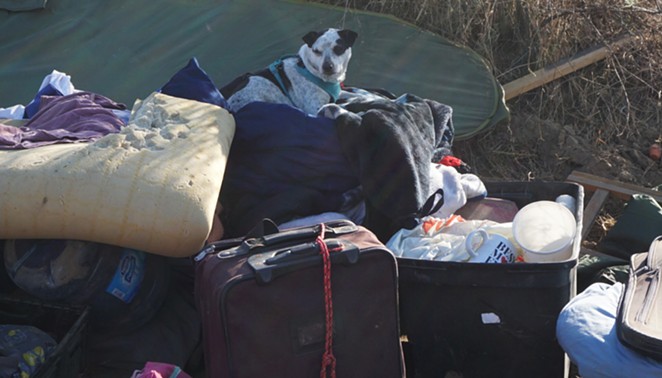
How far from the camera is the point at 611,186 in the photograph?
4305mm

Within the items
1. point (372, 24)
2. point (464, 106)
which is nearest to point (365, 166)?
point (464, 106)

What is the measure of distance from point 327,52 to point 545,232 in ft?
6.18

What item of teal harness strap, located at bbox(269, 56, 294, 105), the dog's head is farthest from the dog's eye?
teal harness strap, located at bbox(269, 56, 294, 105)

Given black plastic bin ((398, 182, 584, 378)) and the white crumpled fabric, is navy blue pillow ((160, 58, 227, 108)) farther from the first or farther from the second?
black plastic bin ((398, 182, 584, 378))

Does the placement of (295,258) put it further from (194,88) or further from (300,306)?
(194,88)

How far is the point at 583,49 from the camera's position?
5.14 metres

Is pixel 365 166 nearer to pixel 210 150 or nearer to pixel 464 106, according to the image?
pixel 210 150

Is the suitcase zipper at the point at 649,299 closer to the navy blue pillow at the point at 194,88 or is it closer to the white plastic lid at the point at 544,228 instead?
the white plastic lid at the point at 544,228

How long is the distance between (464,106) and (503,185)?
128cm

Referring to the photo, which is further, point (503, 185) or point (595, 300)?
point (503, 185)

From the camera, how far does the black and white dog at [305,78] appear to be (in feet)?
12.8

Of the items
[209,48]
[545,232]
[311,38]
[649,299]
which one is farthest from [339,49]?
[649,299]

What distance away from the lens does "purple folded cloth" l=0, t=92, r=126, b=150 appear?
9.60ft

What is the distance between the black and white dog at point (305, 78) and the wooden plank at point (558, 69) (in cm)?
127
